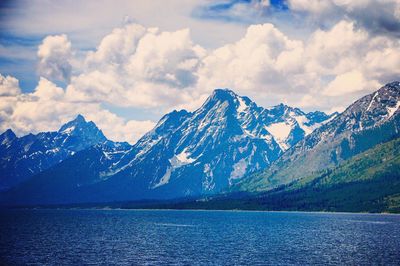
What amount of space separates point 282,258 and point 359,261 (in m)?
23.6

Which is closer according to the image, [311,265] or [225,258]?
[311,265]

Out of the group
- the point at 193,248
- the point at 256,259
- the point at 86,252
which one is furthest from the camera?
the point at 193,248

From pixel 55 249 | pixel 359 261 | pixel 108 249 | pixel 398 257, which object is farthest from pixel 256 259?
pixel 55 249

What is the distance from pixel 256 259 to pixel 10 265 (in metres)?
→ 73.1

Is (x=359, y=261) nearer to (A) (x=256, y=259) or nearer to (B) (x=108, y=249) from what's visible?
(A) (x=256, y=259)

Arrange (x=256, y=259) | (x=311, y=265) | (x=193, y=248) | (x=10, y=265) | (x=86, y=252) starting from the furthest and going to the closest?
(x=193, y=248) → (x=86, y=252) → (x=256, y=259) → (x=311, y=265) → (x=10, y=265)

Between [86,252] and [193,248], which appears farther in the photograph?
[193,248]

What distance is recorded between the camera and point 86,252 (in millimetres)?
171375

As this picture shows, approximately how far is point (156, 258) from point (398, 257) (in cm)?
7702

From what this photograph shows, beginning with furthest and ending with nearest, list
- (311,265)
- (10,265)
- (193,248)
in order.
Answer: (193,248), (311,265), (10,265)

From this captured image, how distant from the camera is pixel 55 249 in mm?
177625

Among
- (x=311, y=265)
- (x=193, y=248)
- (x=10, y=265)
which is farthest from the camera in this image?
(x=193, y=248)

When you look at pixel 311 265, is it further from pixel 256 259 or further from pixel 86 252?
pixel 86 252

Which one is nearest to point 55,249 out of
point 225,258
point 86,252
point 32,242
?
point 86,252
